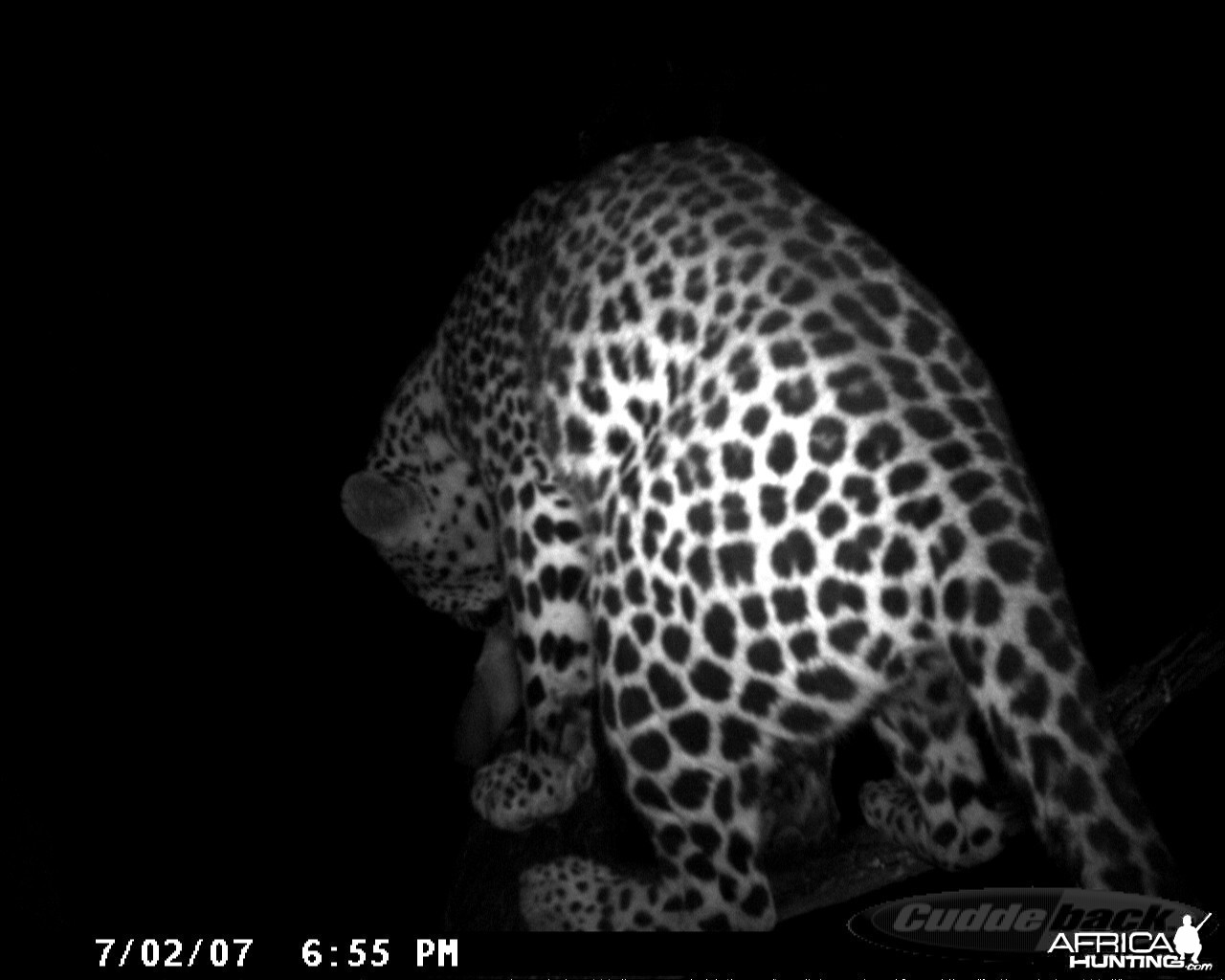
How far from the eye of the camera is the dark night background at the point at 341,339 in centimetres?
195

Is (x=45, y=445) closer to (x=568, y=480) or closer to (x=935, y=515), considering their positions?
(x=568, y=480)

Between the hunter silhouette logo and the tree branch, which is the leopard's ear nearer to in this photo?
the tree branch

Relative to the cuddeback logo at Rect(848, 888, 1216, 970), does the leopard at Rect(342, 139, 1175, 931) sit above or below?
above

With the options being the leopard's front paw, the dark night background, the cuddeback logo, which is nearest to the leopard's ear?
the dark night background

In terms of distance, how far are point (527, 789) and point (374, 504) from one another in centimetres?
78

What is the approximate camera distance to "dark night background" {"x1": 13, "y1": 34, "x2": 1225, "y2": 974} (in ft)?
6.40

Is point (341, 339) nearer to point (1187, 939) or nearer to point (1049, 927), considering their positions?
point (1049, 927)

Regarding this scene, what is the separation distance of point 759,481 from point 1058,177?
39.7 inches

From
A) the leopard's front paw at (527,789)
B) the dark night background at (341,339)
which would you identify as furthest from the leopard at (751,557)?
the dark night background at (341,339)

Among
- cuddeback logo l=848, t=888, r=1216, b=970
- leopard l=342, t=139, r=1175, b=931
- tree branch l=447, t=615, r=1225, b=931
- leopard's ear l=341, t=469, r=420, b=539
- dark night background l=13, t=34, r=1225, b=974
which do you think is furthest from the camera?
leopard's ear l=341, t=469, r=420, b=539

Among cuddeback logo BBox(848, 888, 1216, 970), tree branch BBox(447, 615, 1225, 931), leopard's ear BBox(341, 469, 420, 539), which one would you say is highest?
leopard's ear BBox(341, 469, 420, 539)

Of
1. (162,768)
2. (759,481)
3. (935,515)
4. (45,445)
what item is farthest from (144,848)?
(935,515)

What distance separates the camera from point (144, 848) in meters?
2.14

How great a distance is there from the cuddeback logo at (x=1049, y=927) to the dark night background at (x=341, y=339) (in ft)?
2.62
